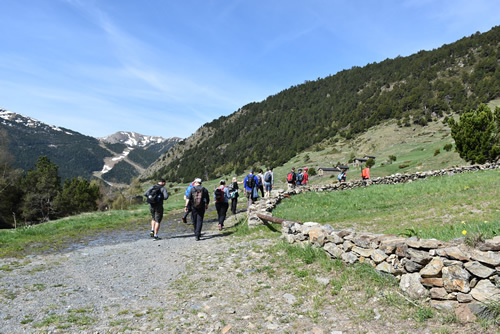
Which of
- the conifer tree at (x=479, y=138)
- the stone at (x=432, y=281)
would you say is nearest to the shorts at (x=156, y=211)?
Result: the stone at (x=432, y=281)

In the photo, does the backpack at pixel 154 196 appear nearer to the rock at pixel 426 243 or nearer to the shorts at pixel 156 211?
the shorts at pixel 156 211

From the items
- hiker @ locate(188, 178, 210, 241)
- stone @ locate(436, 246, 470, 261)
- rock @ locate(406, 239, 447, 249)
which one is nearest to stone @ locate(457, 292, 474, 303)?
stone @ locate(436, 246, 470, 261)

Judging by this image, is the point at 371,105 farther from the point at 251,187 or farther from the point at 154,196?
the point at 154,196

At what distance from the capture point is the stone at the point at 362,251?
19.6 feet

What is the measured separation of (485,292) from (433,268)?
0.69 metres

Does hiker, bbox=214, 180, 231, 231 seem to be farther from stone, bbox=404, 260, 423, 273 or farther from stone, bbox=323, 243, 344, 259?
stone, bbox=404, 260, 423, 273

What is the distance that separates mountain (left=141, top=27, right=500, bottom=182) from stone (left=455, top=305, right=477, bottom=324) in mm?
110985

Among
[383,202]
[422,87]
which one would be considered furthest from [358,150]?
[383,202]

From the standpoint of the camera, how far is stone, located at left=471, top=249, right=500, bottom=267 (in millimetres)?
4004

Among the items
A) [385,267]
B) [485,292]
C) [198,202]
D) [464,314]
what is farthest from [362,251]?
[198,202]

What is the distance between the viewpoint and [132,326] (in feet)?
16.0

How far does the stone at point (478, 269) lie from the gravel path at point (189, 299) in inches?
28.4

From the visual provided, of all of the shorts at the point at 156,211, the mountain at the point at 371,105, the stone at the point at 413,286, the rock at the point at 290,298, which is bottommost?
the rock at the point at 290,298

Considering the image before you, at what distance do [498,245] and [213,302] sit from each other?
499 centimetres
